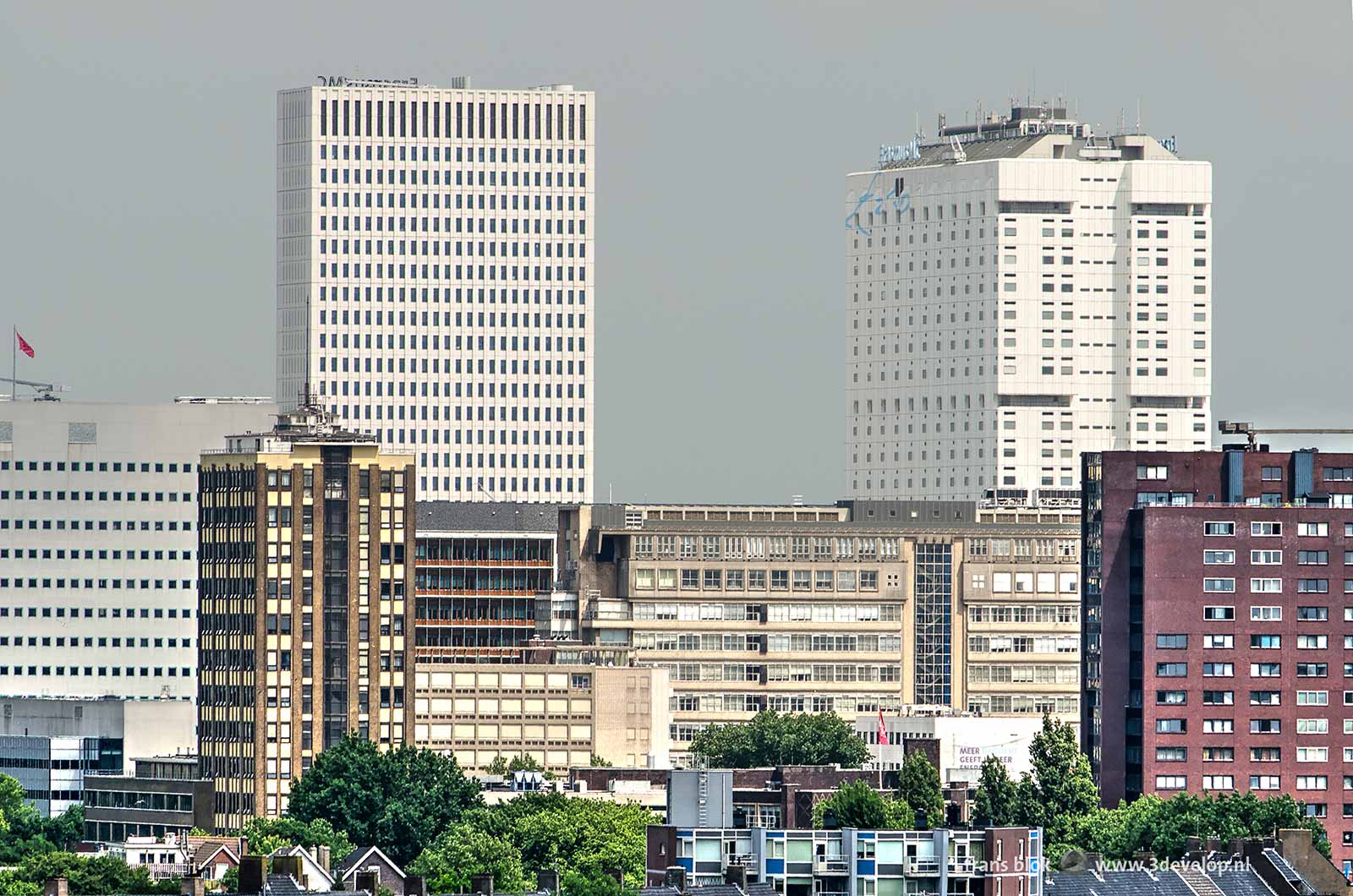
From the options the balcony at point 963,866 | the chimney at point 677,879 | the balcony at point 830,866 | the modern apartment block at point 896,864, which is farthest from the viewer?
the balcony at point 830,866

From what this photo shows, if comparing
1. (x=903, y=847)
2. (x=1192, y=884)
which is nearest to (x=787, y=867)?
(x=903, y=847)

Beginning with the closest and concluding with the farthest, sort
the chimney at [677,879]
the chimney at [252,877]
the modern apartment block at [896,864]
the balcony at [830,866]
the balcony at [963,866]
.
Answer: the chimney at [677,879] < the modern apartment block at [896,864] < the balcony at [963,866] < the chimney at [252,877] < the balcony at [830,866]

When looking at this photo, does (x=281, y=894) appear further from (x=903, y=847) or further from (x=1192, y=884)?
(x=1192, y=884)

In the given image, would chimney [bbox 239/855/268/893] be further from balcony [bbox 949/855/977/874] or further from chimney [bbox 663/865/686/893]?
balcony [bbox 949/855/977/874]

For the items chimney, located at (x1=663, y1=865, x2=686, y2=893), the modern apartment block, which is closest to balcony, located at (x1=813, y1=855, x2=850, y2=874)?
the modern apartment block

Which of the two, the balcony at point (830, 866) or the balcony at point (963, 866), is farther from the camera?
the balcony at point (830, 866)

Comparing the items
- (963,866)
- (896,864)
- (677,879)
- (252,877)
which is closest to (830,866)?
(896,864)

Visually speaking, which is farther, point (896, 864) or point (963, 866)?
point (896, 864)

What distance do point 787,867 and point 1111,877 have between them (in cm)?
1538

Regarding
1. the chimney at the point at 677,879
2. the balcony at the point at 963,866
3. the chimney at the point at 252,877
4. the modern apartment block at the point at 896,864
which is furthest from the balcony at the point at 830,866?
the chimney at the point at 252,877

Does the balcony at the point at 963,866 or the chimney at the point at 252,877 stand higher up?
the balcony at the point at 963,866

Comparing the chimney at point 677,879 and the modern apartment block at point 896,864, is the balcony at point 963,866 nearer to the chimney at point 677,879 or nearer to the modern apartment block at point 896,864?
the modern apartment block at point 896,864

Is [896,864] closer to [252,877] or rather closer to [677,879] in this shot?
[677,879]

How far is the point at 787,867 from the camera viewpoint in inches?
7840
